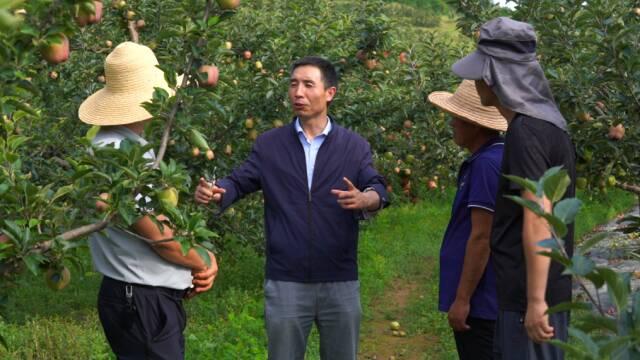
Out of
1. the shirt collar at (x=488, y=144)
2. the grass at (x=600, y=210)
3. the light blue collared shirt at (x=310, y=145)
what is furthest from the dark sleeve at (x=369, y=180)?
the grass at (x=600, y=210)

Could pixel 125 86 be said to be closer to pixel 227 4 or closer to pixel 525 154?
pixel 227 4

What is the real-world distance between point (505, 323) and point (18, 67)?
1.47 m

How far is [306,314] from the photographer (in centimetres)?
353

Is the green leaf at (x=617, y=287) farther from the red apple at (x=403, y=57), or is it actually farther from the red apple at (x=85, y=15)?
the red apple at (x=403, y=57)

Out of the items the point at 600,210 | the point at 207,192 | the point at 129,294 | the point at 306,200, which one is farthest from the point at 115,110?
the point at 600,210

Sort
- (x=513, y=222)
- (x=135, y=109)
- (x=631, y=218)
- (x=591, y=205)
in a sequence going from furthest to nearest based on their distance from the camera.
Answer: (x=591, y=205), (x=135, y=109), (x=513, y=222), (x=631, y=218)

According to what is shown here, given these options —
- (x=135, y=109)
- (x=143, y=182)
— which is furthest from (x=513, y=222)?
(x=135, y=109)

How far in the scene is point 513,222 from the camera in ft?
8.96

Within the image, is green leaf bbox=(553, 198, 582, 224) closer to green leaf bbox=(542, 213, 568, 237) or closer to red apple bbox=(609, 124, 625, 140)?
green leaf bbox=(542, 213, 568, 237)

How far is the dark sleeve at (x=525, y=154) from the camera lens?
103 inches

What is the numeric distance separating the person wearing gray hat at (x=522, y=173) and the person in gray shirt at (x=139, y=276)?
0.86m

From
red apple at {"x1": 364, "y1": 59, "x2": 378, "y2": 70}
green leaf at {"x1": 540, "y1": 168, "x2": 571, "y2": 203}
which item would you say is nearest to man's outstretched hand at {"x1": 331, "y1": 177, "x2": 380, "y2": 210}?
green leaf at {"x1": 540, "y1": 168, "x2": 571, "y2": 203}

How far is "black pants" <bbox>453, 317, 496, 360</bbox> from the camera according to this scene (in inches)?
126

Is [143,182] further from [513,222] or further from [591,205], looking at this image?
[591,205]
